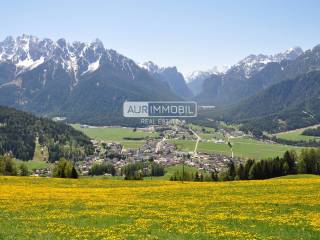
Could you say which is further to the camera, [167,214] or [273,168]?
[273,168]

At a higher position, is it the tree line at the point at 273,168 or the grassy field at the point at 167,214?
the tree line at the point at 273,168

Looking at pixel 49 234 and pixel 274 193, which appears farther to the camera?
pixel 274 193

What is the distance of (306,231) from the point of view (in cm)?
3275

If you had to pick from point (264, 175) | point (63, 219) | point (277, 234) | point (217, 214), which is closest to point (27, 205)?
point (63, 219)

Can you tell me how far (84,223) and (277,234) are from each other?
14860 mm

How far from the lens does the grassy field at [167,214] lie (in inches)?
1287

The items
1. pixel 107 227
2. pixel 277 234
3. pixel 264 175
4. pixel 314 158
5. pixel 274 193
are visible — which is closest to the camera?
pixel 277 234

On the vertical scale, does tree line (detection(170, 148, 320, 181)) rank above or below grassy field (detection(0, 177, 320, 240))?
above

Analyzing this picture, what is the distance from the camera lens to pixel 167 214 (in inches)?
1640

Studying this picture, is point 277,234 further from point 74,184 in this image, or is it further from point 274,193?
point 74,184

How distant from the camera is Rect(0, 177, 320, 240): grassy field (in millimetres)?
32688

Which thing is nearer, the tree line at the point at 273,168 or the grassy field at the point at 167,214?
the grassy field at the point at 167,214

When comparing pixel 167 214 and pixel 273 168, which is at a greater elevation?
pixel 273 168

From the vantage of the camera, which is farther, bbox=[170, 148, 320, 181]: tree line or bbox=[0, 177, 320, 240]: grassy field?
bbox=[170, 148, 320, 181]: tree line
